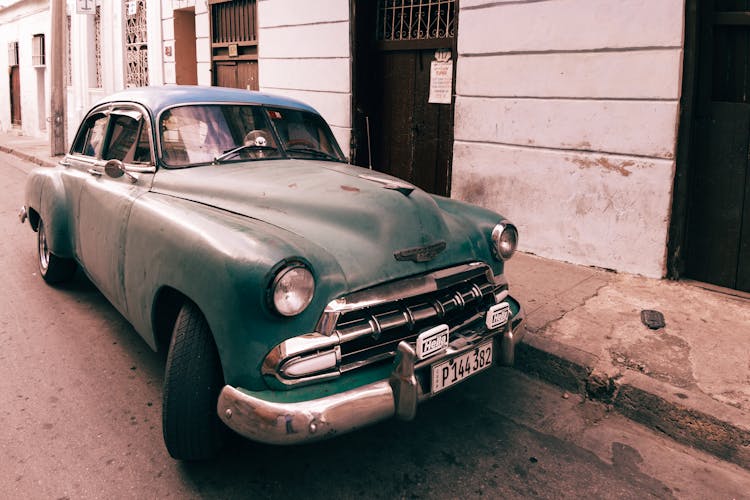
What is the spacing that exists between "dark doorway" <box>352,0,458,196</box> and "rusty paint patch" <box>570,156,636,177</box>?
1633mm

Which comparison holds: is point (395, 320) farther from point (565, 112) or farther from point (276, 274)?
point (565, 112)

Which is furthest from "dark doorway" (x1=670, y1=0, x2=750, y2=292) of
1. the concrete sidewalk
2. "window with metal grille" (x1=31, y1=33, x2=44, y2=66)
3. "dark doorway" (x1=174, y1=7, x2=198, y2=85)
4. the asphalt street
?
"window with metal grille" (x1=31, y1=33, x2=44, y2=66)

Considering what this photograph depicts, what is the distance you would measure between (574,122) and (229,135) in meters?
3.17

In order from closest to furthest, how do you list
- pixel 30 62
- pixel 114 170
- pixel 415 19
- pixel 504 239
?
pixel 504 239, pixel 114 170, pixel 415 19, pixel 30 62

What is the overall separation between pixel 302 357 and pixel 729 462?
2.12 m

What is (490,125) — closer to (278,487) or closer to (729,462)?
(729,462)

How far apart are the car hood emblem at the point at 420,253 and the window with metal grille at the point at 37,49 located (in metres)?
20.2

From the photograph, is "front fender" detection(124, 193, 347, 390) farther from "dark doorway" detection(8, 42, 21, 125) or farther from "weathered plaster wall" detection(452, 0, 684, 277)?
"dark doorway" detection(8, 42, 21, 125)

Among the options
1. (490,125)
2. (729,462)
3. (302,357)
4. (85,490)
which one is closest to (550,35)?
(490,125)

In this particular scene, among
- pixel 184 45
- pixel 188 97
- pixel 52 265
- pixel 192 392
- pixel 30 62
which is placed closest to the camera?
pixel 192 392

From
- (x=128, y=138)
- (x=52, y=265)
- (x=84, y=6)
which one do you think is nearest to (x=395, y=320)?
(x=128, y=138)

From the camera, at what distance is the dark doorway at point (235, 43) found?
10.0 m

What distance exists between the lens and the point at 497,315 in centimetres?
292

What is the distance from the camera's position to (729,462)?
296 cm
